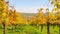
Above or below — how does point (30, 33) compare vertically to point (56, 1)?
below

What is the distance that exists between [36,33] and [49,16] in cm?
897

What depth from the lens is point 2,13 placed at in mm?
22766

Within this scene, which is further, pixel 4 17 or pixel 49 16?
pixel 49 16

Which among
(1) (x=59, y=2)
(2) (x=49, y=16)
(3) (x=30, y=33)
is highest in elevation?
(1) (x=59, y=2)

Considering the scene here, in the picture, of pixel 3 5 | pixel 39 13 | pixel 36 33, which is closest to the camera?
pixel 3 5

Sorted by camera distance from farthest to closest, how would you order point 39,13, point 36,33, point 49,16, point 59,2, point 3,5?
point 39,13 < point 36,33 < point 49,16 < point 3,5 < point 59,2

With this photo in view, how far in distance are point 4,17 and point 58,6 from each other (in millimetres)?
12066

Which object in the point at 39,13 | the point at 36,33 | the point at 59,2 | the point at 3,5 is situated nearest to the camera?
the point at 59,2

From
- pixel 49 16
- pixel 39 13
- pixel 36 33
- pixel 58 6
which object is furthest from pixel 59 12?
pixel 39 13

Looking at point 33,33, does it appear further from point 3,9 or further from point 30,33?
point 3,9

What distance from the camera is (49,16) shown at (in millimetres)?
34250

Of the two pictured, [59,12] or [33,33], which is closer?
[59,12]

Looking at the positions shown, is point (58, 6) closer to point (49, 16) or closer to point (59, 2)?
point (59, 2)

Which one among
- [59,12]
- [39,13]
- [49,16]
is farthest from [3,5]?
[39,13]
